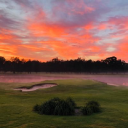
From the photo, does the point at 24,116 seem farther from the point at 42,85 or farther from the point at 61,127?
the point at 42,85

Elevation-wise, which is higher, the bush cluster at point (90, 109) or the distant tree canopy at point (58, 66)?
the distant tree canopy at point (58, 66)

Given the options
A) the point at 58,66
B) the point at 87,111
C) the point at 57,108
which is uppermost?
the point at 58,66

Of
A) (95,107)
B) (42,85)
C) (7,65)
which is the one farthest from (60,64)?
(95,107)

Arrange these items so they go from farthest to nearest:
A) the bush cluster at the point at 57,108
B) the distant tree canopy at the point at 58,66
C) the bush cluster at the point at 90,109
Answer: the distant tree canopy at the point at 58,66
the bush cluster at the point at 90,109
the bush cluster at the point at 57,108

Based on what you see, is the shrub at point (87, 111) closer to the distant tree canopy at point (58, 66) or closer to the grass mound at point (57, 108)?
the grass mound at point (57, 108)

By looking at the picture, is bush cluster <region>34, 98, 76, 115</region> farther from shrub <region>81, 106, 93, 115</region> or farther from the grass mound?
shrub <region>81, 106, 93, 115</region>

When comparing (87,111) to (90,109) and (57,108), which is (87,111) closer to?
(90,109)

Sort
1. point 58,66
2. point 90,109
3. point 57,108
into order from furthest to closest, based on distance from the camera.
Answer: point 58,66
point 90,109
point 57,108

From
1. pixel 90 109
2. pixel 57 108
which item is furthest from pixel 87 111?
pixel 57 108

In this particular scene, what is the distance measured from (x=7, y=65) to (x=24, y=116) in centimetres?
14448

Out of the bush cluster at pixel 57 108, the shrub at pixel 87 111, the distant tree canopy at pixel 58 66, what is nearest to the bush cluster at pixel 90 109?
the shrub at pixel 87 111

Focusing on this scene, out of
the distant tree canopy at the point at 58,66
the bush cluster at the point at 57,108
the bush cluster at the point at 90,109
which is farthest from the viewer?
the distant tree canopy at the point at 58,66

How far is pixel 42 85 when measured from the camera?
127 feet

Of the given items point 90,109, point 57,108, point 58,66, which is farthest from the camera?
point 58,66
